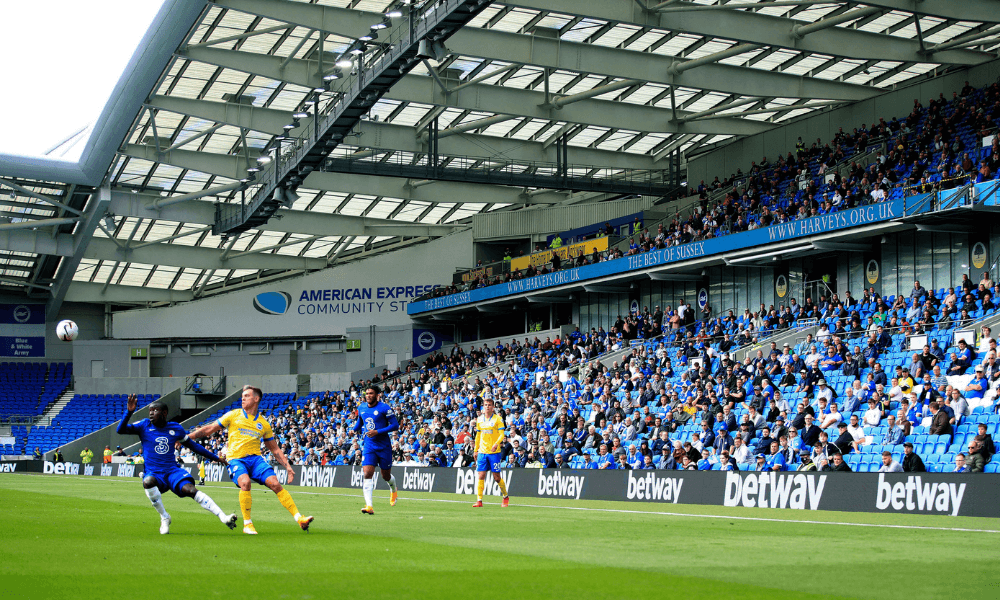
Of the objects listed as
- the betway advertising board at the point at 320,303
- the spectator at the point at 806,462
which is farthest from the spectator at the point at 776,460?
the betway advertising board at the point at 320,303

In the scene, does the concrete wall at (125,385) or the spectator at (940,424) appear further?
the concrete wall at (125,385)

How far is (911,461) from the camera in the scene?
58.0ft

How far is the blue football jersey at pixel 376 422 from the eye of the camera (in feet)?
54.5

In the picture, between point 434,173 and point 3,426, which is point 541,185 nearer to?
point 434,173

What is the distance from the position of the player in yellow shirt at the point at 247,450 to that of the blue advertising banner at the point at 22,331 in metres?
61.2

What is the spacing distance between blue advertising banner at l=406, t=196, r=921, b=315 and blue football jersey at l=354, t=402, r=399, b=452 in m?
19.3

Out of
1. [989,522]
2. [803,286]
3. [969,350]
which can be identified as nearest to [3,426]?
[803,286]

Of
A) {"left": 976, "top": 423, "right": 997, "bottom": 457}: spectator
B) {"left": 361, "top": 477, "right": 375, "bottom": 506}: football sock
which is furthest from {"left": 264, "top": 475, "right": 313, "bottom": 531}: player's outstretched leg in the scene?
{"left": 976, "top": 423, "right": 997, "bottom": 457}: spectator

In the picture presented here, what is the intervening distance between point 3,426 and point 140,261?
1523 centimetres

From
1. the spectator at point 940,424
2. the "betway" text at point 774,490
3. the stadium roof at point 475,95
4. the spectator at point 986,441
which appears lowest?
the "betway" text at point 774,490

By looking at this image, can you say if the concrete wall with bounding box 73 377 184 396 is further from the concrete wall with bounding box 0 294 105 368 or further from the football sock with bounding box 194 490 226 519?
the football sock with bounding box 194 490 226 519

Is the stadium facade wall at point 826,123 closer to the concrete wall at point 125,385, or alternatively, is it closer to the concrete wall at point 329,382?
the concrete wall at point 329,382

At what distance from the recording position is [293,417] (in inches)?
2053

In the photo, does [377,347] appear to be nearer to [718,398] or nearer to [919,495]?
[718,398]
